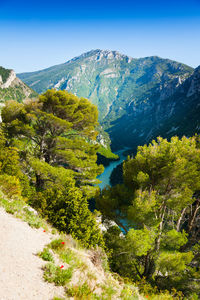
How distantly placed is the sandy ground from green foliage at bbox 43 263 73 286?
0.13 meters

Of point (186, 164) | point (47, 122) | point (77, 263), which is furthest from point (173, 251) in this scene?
point (47, 122)

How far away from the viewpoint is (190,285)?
10984 mm

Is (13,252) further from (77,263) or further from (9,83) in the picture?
(9,83)

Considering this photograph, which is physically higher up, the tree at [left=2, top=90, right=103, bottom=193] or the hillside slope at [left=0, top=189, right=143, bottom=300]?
the tree at [left=2, top=90, right=103, bottom=193]

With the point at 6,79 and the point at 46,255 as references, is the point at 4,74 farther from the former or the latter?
the point at 46,255

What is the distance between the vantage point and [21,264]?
15.6ft

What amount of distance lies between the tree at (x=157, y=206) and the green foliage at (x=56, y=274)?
6277mm

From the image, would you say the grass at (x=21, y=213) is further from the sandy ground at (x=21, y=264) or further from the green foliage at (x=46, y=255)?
the green foliage at (x=46, y=255)

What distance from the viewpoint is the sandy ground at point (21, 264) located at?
3.99 meters

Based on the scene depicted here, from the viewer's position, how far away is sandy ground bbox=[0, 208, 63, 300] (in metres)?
3.99

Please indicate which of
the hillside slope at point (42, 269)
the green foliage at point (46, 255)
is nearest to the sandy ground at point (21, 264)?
the hillside slope at point (42, 269)

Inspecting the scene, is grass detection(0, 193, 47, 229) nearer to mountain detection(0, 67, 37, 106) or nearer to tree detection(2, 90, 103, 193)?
tree detection(2, 90, 103, 193)

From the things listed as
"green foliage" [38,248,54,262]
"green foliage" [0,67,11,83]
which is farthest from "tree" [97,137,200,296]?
"green foliage" [0,67,11,83]

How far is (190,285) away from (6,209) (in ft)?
40.1
